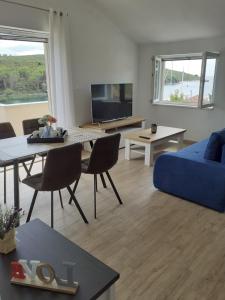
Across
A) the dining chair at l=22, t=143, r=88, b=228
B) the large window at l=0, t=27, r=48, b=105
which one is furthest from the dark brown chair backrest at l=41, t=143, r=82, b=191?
the large window at l=0, t=27, r=48, b=105

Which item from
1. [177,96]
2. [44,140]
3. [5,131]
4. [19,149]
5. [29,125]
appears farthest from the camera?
[177,96]

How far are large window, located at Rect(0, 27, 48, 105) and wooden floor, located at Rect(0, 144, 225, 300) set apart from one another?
1729 millimetres

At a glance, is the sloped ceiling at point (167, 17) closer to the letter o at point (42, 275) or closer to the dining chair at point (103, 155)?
the dining chair at point (103, 155)

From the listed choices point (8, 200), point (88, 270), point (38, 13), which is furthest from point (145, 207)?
point (38, 13)

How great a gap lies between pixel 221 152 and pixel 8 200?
252 cm

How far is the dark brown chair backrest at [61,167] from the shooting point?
2.16 m

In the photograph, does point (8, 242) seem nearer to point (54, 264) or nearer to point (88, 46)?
point (54, 264)

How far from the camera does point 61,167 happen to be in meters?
2.25

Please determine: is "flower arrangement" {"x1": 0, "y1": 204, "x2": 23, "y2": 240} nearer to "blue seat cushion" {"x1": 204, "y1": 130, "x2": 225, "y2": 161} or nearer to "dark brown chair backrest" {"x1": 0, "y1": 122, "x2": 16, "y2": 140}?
"dark brown chair backrest" {"x1": 0, "y1": 122, "x2": 16, "y2": 140}

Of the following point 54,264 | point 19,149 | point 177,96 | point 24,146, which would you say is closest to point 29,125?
point 24,146

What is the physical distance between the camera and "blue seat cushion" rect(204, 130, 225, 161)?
9.18ft

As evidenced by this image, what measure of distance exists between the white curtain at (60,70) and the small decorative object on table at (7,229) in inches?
130

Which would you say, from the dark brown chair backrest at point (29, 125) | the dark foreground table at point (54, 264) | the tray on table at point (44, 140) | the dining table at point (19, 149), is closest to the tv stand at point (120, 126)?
the dark brown chair backrest at point (29, 125)

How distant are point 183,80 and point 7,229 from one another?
5.20 metres
